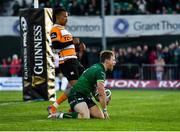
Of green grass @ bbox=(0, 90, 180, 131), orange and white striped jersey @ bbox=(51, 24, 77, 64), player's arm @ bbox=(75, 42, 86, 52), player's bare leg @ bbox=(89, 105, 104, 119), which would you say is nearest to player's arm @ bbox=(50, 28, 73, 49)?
orange and white striped jersey @ bbox=(51, 24, 77, 64)

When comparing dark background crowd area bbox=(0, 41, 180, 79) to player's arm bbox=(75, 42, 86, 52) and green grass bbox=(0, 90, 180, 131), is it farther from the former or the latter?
player's arm bbox=(75, 42, 86, 52)

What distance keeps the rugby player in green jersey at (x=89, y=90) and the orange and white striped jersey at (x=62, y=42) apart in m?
2.14

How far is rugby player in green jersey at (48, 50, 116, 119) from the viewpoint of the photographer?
14.7 m

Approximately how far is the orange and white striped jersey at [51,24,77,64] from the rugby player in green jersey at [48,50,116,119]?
2.14 m

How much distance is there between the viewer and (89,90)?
49.0 ft

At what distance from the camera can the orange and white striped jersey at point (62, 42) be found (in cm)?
1708

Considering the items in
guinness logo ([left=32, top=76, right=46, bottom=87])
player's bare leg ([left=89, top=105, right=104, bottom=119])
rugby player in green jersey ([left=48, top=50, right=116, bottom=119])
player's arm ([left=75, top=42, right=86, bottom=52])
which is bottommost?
guinness logo ([left=32, top=76, right=46, bottom=87])

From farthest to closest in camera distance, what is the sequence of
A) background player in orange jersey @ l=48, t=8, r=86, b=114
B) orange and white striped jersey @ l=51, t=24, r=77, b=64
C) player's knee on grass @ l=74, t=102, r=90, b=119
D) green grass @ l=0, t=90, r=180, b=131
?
orange and white striped jersey @ l=51, t=24, r=77, b=64 < background player in orange jersey @ l=48, t=8, r=86, b=114 < player's knee on grass @ l=74, t=102, r=90, b=119 < green grass @ l=0, t=90, r=180, b=131

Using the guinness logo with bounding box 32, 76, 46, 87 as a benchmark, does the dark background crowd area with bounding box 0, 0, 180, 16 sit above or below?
above

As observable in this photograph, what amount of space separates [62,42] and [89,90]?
260 centimetres

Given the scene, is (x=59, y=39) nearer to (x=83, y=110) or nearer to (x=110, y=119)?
(x=83, y=110)

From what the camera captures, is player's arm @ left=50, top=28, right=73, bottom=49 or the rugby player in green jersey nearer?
the rugby player in green jersey

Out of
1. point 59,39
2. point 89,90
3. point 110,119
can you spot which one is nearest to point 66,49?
point 59,39

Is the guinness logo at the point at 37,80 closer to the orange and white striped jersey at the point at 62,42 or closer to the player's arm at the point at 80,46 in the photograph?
the player's arm at the point at 80,46
